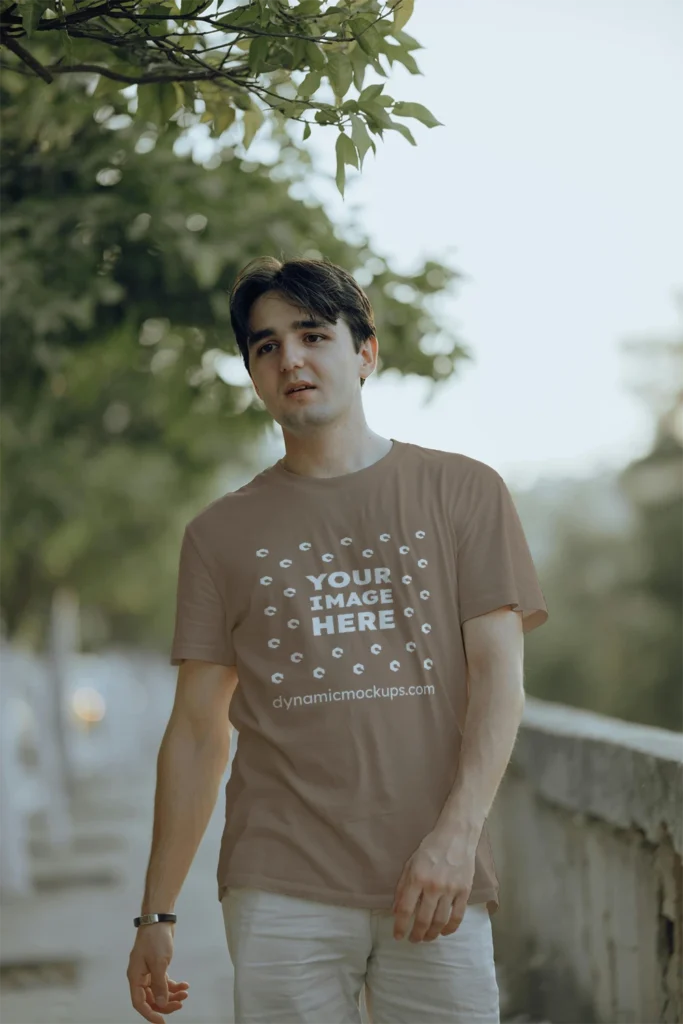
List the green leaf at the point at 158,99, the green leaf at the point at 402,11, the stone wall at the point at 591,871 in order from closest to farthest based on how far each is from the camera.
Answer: the green leaf at the point at 402,11 → the green leaf at the point at 158,99 → the stone wall at the point at 591,871

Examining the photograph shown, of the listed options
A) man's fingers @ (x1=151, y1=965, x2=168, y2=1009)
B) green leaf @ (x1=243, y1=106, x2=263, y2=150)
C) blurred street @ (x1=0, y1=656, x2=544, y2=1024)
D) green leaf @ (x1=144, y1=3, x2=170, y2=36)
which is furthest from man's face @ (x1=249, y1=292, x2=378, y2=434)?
blurred street @ (x1=0, y1=656, x2=544, y2=1024)

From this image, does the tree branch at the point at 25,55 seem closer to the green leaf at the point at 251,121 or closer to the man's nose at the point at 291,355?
the green leaf at the point at 251,121

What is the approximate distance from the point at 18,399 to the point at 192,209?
1383mm

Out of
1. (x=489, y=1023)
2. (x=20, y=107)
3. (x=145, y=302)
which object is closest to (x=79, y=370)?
(x=145, y=302)

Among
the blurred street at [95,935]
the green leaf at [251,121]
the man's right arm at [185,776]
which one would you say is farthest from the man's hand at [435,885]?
the blurred street at [95,935]

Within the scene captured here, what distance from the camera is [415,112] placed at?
3.06m

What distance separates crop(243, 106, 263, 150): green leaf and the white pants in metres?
1.82

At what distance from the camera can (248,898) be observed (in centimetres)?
276

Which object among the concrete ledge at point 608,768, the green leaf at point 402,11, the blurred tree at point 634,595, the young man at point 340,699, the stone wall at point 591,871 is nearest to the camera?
the young man at point 340,699

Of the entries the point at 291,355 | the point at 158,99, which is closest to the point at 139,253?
the point at 158,99

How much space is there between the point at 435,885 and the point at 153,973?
73 cm

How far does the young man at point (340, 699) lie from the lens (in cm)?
270

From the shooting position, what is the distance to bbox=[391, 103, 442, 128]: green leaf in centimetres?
305

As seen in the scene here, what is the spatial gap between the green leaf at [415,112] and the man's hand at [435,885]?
1.47 meters
